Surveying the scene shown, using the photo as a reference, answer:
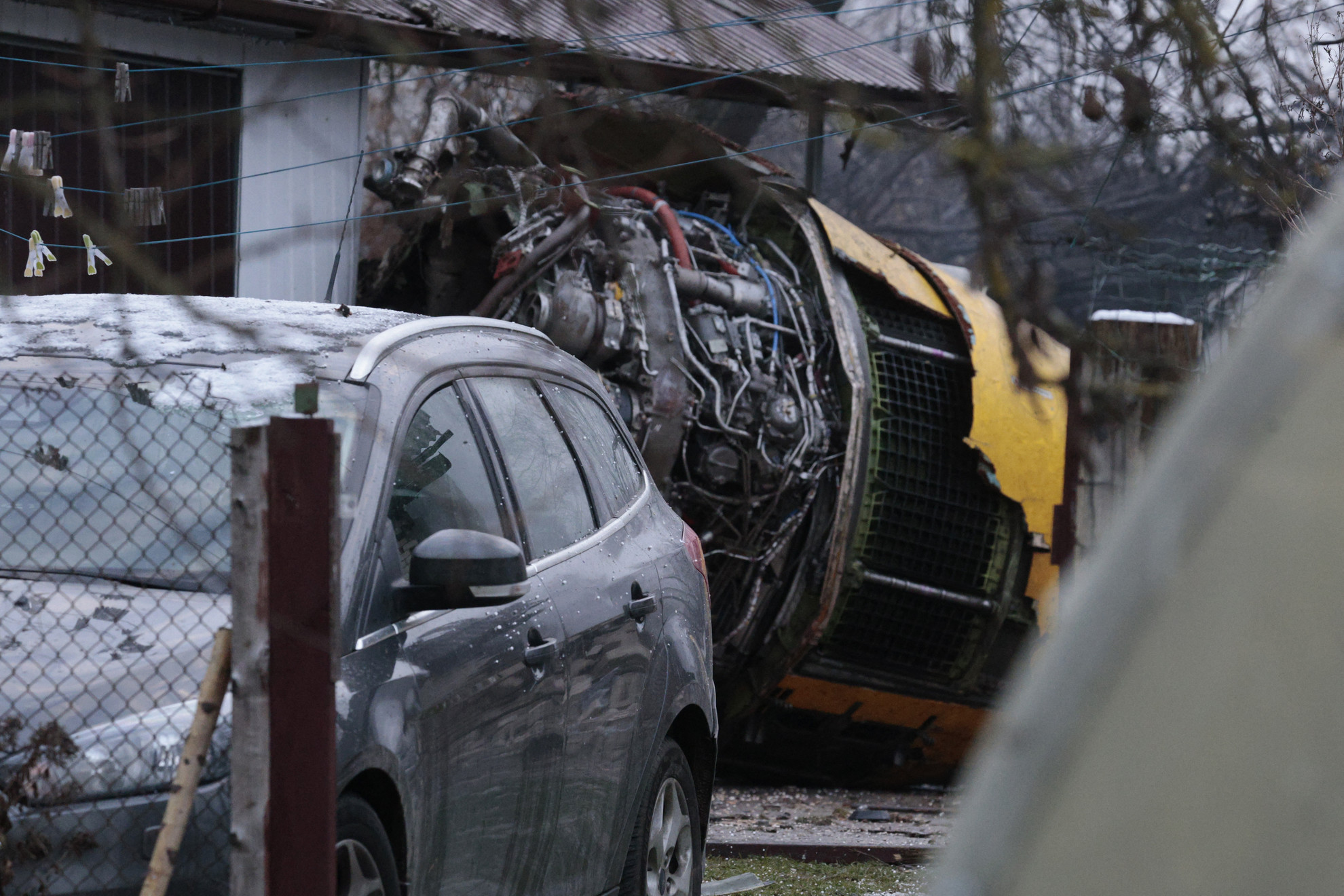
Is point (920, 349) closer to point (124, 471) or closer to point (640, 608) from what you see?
point (640, 608)

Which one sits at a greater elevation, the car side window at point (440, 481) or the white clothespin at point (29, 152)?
the white clothespin at point (29, 152)

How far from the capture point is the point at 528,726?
12.3ft

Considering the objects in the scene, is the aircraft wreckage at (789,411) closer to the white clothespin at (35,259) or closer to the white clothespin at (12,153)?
the white clothespin at (12,153)

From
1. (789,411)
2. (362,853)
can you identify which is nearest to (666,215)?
(789,411)

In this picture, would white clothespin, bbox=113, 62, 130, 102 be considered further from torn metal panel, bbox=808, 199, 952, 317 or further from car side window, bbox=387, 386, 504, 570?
torn metal panel, bbox=808, 199, 952, 317

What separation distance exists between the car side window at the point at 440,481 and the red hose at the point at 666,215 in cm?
462

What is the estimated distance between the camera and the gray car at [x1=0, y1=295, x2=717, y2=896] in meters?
2.88

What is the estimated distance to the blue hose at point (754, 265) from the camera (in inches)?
346

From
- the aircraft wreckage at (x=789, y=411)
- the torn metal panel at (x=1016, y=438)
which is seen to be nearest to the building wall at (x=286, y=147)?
the aircraft wreckage at (x=789, y=411)

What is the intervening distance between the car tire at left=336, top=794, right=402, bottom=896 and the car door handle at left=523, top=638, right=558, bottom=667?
2.20ft

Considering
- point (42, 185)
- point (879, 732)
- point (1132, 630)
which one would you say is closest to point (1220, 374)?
point (1132, 630)

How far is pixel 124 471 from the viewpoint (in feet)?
11.5

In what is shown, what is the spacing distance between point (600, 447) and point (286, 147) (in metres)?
5.58

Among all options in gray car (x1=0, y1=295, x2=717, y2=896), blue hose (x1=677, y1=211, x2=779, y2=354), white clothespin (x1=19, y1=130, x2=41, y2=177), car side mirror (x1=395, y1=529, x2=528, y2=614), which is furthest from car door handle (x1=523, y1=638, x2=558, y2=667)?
blue hose (x1=677, y1=211, x2=779, y2=354)
